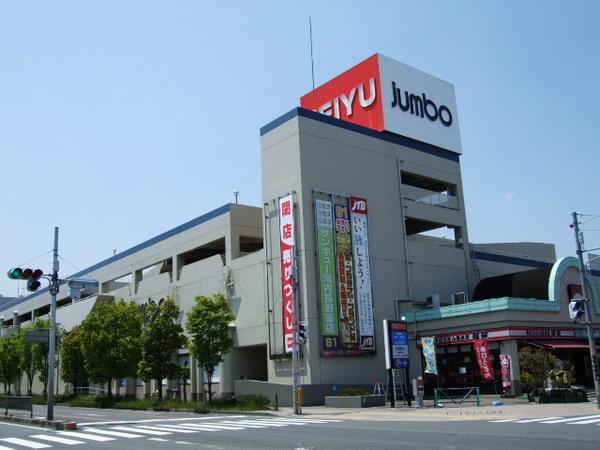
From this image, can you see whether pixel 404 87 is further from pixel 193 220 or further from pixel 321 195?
pixel 193 220

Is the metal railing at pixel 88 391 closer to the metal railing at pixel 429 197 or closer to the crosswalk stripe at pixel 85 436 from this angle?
the metal railing at pixel 429 197

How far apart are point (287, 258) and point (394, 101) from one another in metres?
16.6

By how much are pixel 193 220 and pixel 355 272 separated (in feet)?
59.9

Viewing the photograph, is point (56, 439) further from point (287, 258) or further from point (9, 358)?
point (9, 358)

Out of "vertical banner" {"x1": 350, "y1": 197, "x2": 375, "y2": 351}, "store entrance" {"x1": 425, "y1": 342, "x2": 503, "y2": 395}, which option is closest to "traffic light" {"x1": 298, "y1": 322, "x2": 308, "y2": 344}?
"vertical banner" {"x1": 350, "y1": 197, "x2": 375, "y2": 351}

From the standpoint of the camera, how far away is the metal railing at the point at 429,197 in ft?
160

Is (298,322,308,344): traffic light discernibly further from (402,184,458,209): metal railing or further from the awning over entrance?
(402,184,458,209): metal railing

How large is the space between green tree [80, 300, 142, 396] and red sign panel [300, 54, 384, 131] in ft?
79.4

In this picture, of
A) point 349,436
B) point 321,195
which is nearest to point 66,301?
point 321,195

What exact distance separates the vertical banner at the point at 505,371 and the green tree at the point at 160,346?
22.8 m

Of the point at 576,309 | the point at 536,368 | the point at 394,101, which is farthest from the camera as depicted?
the point at 394,101

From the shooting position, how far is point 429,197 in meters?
51.0

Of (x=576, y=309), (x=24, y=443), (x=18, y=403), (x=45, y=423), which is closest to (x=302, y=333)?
(x=45, y=423)

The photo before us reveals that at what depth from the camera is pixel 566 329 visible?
4088 cm
